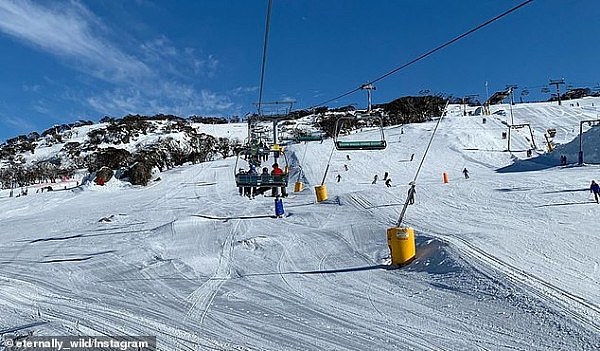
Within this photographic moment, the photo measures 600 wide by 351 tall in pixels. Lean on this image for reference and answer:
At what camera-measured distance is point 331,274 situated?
10.6 meters

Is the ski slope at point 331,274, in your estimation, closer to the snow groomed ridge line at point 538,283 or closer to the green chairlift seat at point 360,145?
the snow groomed ridge line at point 538,283

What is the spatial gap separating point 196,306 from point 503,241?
7523 millimetres

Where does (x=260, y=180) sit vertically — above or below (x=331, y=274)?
above

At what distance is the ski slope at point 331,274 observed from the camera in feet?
22.6

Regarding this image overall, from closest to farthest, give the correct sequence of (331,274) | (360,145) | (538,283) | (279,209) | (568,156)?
(538,283) → (331,274) → (360,145) → (279,209) → (568,156)

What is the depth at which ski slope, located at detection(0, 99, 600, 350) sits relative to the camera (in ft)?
22.6

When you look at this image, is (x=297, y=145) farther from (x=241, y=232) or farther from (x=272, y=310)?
(x=272, y=310)

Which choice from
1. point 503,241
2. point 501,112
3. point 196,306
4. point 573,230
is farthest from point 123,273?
point 501,112

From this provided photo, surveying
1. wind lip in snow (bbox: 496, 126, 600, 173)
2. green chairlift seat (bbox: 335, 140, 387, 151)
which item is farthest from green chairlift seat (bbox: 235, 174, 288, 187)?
wind lip in snow (bbox: 496, 126, 600, 173)

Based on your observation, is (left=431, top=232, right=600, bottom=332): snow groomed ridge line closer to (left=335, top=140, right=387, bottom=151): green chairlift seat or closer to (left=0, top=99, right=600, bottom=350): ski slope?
(left=0, top=99, right=600, bottom=350): ski slope

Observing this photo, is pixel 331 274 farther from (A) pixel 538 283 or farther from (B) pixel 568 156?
(B) pixel 568 156

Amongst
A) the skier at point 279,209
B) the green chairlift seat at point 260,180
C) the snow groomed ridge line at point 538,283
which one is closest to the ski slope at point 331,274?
the snow groomed ridge line at point 538,283

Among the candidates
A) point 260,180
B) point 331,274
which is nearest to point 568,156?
point 260,180

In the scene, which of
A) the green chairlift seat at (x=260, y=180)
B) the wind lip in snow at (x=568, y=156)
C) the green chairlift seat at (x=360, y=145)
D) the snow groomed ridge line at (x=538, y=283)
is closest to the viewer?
the snow groomed ridge line at (x=538, y=283)
